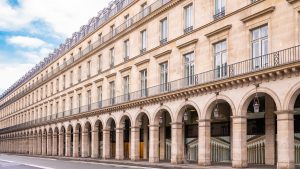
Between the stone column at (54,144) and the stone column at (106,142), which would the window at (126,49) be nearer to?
the stone column at (106,142)

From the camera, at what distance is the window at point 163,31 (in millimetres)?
33119

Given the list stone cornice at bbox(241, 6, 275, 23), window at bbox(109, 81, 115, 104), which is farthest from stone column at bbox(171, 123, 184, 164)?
window at bbox(109, 81, 115, 104)

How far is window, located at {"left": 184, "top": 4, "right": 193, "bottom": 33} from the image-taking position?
3008cm

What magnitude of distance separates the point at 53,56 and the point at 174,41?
36.0 metres

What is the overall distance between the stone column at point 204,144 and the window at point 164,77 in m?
5.78

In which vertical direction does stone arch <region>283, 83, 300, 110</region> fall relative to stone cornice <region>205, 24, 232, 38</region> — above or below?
below

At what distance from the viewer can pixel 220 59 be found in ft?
88.3

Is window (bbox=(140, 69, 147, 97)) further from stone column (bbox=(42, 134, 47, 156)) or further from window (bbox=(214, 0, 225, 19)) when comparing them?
stone column (bbox=(42, 134, 47, 156))

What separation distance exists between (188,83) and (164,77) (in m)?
3.57

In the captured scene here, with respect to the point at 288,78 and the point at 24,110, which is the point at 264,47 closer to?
the point at 288,78

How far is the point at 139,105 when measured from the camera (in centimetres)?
3491

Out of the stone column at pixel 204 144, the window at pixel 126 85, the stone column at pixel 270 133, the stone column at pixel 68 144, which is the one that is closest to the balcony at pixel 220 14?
the stone column at pixel 270 133

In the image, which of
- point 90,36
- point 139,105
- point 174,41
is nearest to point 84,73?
point 90,36

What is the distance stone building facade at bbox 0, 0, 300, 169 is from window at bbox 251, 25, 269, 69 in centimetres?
5
